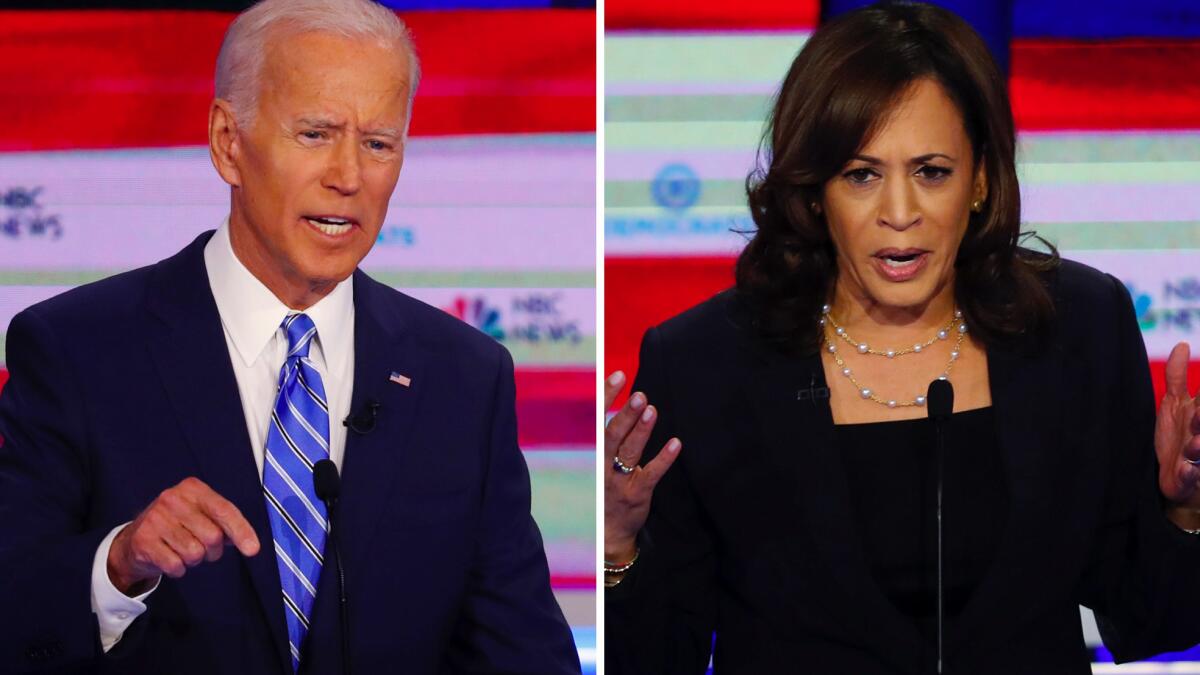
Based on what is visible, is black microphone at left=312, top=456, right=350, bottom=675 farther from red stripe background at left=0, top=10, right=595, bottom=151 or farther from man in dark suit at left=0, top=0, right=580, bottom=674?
red stripe background at left=0, top=10, right=595, bottom=151

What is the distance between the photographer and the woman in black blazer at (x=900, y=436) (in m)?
2.71

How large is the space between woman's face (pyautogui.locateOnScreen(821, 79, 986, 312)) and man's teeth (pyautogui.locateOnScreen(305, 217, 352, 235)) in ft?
2.81

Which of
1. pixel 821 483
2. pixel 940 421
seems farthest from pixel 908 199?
pixel 821 483

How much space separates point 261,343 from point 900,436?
112cm

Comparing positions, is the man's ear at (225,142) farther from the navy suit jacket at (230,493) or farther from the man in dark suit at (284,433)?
the navy suit jacket at (230,493)

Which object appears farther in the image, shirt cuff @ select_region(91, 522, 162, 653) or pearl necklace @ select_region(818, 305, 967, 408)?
pearl necklace @ select_region(818, 305, 967, 408)

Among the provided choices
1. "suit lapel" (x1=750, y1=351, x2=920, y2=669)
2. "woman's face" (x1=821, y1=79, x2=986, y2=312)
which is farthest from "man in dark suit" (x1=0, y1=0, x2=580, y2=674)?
"woman's face" (x1=821, y1=79, x2=986, y2=312)

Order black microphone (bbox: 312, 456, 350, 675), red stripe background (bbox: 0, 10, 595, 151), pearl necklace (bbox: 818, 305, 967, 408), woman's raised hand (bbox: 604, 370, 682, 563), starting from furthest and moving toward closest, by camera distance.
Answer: red stripe background (bbox: 0, 10, 595, 151)
pearl necklace (bbox: 818, 305, 967, 408)
woman's raised hand (bbox: 604, 370, 682, 563)
black microphone (bbox: 312, 456, 350, 675)

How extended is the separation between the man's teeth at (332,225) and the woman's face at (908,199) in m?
0.86

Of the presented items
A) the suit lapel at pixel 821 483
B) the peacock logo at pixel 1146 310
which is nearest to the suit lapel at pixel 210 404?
the suit lapel at pixel 821 483

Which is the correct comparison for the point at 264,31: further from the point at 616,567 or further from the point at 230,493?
the point at 616,567

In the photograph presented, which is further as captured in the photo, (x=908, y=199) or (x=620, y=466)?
(x=908, y=199)

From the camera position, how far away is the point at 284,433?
8.46 ft

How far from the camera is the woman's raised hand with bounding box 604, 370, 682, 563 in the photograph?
101 inches
